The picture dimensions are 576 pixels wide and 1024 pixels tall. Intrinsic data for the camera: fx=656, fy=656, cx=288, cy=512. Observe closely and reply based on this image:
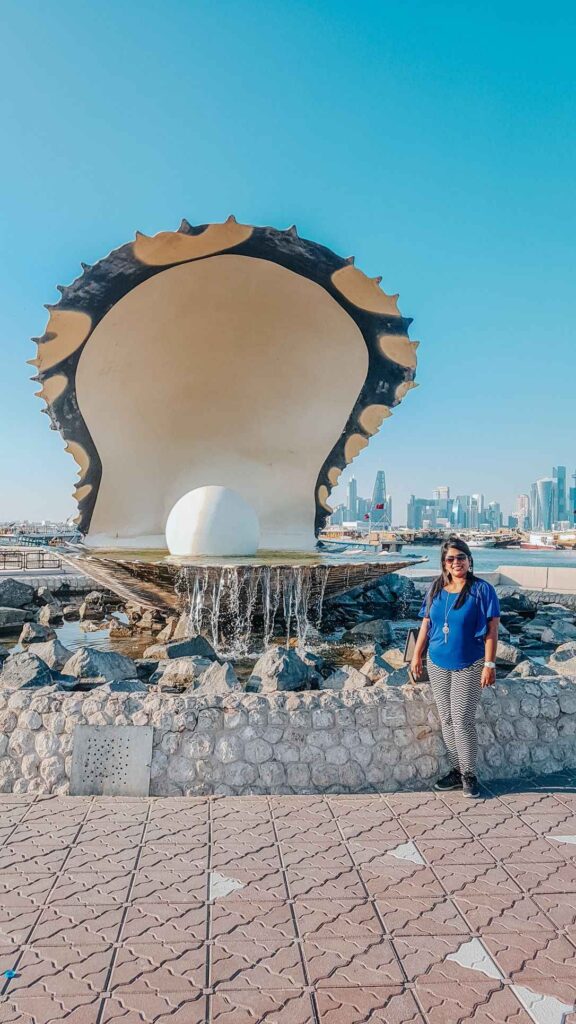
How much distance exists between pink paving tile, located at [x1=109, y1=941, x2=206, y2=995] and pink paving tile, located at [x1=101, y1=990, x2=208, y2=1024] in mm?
26

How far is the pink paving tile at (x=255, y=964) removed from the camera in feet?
7.28

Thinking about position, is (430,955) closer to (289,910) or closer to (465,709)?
(289,910)

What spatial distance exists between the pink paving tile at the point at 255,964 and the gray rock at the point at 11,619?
9.74 metres

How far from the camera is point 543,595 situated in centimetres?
1497

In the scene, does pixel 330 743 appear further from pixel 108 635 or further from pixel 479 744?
pixel 108 635

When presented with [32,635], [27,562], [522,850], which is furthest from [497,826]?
[27,562]

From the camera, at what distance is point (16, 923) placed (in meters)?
2.55

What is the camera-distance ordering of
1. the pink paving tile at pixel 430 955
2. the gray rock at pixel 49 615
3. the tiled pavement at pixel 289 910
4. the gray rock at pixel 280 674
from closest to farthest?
the tiled pavement at pixel 289 910
the pink paving tile at pixel 430 955
the gray rock at pixel 280 674
the gray rock at pixel 49 615

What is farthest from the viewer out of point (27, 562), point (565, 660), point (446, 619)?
point (27, 562)

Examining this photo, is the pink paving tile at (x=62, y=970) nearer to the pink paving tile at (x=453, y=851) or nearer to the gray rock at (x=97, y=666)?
the pink paving tile at (x=453, y=851)

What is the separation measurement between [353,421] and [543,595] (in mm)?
6103

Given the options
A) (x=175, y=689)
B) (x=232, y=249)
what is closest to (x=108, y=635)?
(x=175, y=689)

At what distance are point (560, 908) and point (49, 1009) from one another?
1.97 m

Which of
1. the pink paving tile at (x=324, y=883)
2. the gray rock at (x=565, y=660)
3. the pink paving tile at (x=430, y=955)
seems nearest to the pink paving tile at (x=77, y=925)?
the pink paving tile at (x=324, y=883)
